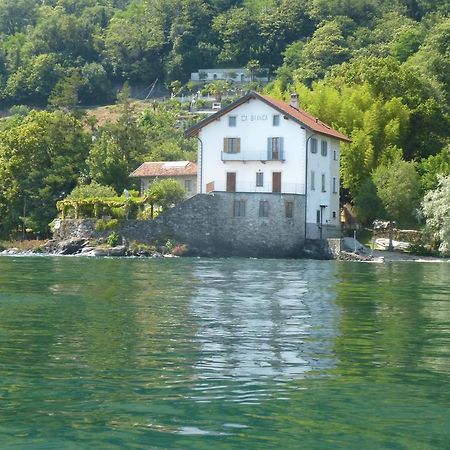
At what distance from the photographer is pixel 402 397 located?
14477 mm

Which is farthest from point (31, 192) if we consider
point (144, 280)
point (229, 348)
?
point (229, 348)

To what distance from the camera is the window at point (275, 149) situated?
218 feet

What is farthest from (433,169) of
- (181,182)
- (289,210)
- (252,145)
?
(181,182)

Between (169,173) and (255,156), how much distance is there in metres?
A: 12.2

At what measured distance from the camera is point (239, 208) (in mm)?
65250

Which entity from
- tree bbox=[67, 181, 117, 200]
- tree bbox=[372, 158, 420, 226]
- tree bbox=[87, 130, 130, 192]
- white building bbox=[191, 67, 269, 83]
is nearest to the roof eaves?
tree bbox=[67, 181, 117, 200]

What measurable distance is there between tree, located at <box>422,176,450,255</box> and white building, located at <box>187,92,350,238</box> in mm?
6776

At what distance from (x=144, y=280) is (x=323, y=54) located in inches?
4488

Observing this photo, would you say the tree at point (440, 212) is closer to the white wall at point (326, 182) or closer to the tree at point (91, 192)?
the white wall at point (326, 182)

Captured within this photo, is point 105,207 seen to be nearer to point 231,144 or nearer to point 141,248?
point 141,248

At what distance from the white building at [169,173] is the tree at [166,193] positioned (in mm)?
4955

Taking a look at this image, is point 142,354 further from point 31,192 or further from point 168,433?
point 31,192

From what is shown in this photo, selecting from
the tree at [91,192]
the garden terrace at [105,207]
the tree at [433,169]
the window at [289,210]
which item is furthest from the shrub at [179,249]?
the tree at [433,169]

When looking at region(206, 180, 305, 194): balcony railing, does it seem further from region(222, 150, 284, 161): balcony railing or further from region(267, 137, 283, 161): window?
region(267, 137, 283, 161): window
